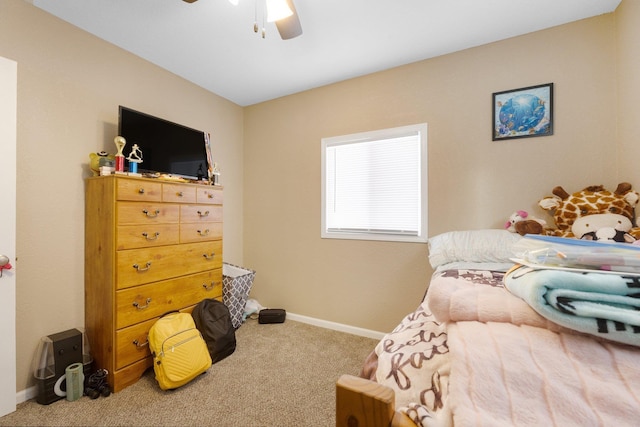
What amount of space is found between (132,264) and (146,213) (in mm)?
368

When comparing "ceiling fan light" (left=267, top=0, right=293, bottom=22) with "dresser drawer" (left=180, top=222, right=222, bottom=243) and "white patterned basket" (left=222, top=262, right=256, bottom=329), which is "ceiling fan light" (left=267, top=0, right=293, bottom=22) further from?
"white patterned basket" (left=222, top=262, right=256, bottom=329)

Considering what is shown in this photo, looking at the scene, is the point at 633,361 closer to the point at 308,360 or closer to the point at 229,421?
the point at 229,421

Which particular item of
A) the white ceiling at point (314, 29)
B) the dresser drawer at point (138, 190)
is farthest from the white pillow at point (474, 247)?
the dresser drawer at point (138, 190)

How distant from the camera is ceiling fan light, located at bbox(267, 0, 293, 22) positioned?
1.37m

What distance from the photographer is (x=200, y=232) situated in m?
2.27

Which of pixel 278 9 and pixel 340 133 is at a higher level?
pixel 278 9

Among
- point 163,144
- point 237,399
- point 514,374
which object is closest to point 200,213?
point 163,144

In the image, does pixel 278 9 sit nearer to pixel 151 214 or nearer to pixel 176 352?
pixel 151 214

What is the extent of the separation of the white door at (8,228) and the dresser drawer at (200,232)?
3.02ft

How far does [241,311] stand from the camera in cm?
263

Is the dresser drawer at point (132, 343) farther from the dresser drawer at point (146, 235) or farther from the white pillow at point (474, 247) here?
the white pillow at point (474, 247)

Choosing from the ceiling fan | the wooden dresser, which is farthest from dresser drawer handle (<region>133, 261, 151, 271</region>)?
the ceiling fan

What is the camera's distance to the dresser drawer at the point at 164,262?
5.67 ft

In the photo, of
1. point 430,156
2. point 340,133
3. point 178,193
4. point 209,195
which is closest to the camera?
point 178,193
